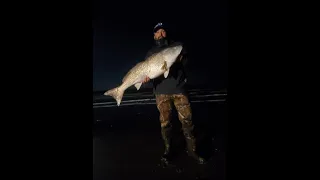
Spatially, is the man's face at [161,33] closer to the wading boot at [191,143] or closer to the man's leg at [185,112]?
the man's leg at [185,112]

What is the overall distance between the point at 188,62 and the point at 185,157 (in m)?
1.64

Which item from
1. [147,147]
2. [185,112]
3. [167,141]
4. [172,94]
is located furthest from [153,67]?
[147,147]

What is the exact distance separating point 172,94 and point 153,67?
0.52 metres

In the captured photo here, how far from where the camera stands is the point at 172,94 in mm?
3408

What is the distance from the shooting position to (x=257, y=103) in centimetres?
331

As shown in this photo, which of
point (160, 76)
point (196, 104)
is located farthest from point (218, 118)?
point (160, 76)

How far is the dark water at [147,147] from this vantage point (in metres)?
3.34

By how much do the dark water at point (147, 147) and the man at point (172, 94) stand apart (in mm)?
261

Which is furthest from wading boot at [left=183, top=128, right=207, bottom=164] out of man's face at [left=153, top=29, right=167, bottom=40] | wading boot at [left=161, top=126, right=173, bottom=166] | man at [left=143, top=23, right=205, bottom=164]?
man's face at [left=153, top=29, right=167, bottom=40]

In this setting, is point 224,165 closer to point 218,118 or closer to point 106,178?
point 106,178

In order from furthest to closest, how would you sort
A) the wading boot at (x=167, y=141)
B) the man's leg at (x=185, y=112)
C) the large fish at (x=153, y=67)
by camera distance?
the wading boot at (x=167, y=141) → the man's leg at (x=185, y=112) → the large fish at (x=153, y=67)

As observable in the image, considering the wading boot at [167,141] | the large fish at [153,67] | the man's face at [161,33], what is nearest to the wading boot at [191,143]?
the wading boot at [167,141]

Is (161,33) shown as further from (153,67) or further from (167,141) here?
(167,141)

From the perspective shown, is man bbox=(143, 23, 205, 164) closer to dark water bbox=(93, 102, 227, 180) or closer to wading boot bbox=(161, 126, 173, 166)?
wading boot bbox=(161, 126, 173, 166)
